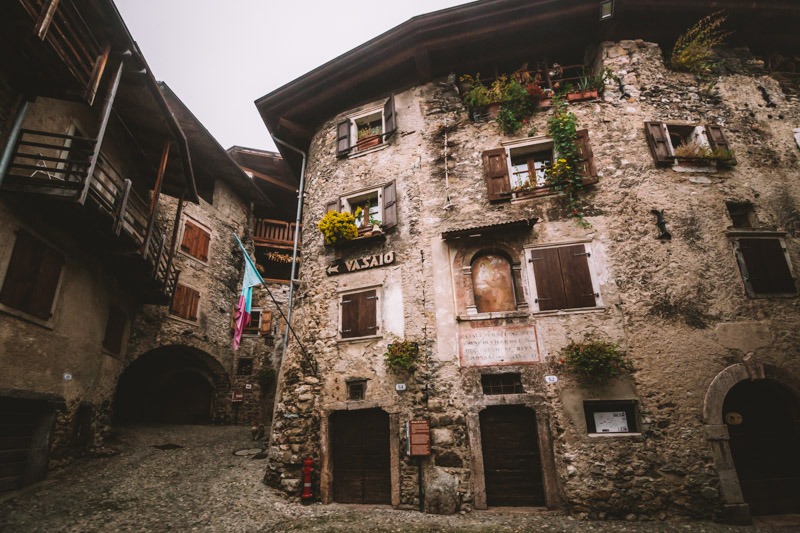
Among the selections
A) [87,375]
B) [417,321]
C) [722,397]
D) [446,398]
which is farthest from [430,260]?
[87,375]

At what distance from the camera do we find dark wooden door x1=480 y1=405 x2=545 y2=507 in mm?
7531

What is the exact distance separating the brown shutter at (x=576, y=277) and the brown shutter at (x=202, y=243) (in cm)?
1308

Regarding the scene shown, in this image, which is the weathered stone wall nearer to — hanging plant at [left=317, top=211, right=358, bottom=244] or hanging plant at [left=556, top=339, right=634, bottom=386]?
hanging plant at [left=556, top=339, right=634, bottom=386]

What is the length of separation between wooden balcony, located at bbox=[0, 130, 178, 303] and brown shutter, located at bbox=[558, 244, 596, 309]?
977cm

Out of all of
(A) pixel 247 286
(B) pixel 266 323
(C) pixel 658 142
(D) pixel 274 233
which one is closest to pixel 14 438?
(A) pixel 247 286

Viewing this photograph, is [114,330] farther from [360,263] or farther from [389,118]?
[389,118]

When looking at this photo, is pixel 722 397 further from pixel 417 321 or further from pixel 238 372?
pixel 238 372

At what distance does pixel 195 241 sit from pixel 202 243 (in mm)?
380

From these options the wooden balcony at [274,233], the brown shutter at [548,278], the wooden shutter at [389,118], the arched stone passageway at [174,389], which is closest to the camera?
the brown shutter at [548,278]

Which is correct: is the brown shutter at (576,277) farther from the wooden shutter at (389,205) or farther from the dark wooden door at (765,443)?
the wooden shutter at (389,205)

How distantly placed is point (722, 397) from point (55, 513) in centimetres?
1223

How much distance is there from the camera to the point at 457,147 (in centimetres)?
1032

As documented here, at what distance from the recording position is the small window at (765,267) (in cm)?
802

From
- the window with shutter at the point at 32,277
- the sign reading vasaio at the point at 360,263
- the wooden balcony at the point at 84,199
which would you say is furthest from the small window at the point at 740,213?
the window with shutter at the point at 32,277
